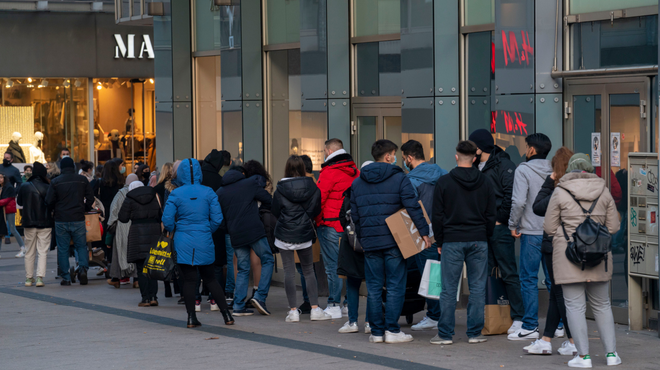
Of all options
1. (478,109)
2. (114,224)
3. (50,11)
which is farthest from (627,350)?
(50,11)

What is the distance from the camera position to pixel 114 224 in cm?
1275

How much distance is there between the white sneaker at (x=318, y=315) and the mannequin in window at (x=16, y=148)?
59.7 ft

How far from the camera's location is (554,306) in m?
7.57

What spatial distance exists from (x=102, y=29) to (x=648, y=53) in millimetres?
20482

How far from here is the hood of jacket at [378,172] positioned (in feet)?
27.0

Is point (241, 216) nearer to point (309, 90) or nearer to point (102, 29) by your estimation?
point (309, 90)

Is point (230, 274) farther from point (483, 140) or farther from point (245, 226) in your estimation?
point (483, 140)

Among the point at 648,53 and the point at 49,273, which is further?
the point at 49,273

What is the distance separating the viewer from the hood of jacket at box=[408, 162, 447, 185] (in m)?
8.72

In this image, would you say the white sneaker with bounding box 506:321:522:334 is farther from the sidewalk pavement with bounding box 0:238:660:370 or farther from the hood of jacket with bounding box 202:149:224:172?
the hood of jacket with bounding box 202:149:224:172

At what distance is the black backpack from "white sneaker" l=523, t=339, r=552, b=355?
0.91 metres

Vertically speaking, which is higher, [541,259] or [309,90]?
[309,90]

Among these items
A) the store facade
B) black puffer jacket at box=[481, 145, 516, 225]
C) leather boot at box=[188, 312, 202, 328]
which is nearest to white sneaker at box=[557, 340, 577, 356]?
black puffer jacket at box=[481, 145, 516, 225]

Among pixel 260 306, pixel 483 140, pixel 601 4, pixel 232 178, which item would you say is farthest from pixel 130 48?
pixel 483 140
